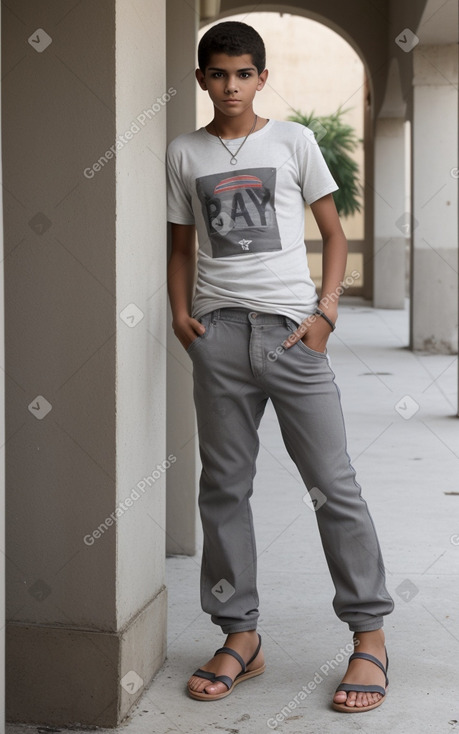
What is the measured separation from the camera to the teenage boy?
8.01 ft

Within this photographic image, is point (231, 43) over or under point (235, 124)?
over

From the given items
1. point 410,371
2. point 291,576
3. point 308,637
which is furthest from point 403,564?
point 410,371

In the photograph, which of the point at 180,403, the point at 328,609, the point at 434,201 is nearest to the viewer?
the point at 328,609

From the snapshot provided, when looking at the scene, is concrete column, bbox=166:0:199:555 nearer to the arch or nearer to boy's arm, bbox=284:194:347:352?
boy's arm, bbox=284:194:347:352

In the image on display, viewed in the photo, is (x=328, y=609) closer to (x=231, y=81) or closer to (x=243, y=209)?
(x=243, y=209)

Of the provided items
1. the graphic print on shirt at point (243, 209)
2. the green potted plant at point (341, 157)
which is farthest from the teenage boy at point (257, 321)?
the green potted plant at point (341, 157)

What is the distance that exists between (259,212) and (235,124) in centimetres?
22

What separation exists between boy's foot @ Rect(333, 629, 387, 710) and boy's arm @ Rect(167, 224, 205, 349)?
86 cm

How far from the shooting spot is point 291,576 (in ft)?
11.6

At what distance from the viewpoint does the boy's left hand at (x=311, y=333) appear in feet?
7.99

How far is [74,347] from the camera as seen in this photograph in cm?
239

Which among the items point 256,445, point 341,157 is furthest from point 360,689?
point 341,157

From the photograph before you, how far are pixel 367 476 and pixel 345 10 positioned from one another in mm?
9437

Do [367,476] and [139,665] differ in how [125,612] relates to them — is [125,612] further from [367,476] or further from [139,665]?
[367,476]
